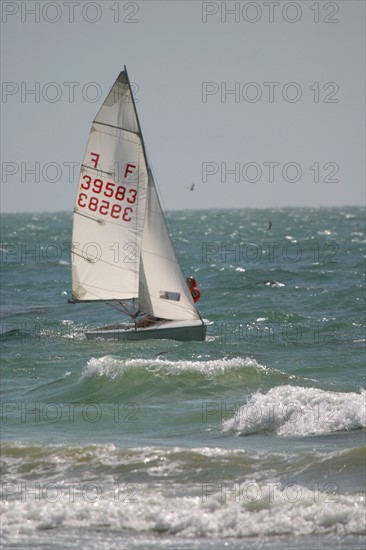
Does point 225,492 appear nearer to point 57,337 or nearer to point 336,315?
point 57,337

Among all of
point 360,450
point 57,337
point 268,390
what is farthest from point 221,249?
point 360,450

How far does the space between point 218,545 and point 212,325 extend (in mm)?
21555

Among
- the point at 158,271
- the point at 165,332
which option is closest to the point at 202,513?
the point at 165,332

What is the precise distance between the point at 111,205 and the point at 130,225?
29.6 inches

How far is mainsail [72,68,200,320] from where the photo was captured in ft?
93.9

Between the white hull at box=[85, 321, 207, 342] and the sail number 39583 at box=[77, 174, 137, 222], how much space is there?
10.0 feet

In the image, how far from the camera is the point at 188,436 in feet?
59.1

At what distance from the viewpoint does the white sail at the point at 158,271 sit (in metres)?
28.7
